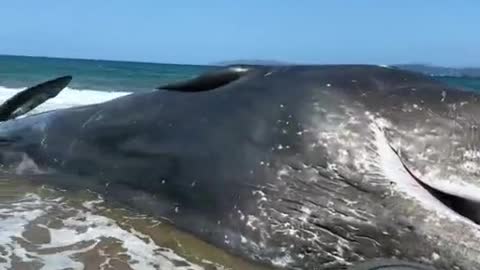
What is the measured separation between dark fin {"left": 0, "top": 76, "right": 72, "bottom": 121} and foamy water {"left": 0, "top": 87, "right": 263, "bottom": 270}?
1345 mm

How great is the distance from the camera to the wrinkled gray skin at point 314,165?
92.8 inches

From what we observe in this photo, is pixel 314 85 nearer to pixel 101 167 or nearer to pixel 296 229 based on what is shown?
pixel 296 229

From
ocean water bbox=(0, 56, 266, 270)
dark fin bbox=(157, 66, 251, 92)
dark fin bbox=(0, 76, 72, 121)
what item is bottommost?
ocean water bbox=(0, 56, 266, 270)

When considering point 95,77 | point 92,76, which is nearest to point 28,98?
point 95,77

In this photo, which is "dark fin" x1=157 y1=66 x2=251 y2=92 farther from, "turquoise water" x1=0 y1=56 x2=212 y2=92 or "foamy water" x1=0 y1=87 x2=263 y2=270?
"turquoise water" x1=0 y1=56 x2=212 y2=92

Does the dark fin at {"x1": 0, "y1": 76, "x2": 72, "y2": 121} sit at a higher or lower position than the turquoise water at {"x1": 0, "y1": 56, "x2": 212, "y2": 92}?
higher

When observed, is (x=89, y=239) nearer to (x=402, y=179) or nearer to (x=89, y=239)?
(x=89, y=239)

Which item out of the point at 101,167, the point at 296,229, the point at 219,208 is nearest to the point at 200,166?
the point at 219,208

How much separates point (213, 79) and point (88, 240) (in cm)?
96

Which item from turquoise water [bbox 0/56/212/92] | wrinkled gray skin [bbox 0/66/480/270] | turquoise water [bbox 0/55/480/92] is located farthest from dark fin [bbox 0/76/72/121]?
turquoise water [bbox 0/56/212/92]

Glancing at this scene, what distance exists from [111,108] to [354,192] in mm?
1588

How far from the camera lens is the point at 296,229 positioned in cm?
249

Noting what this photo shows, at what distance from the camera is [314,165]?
2584 millimetres

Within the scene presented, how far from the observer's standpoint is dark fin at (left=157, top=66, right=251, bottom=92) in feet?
10.3
